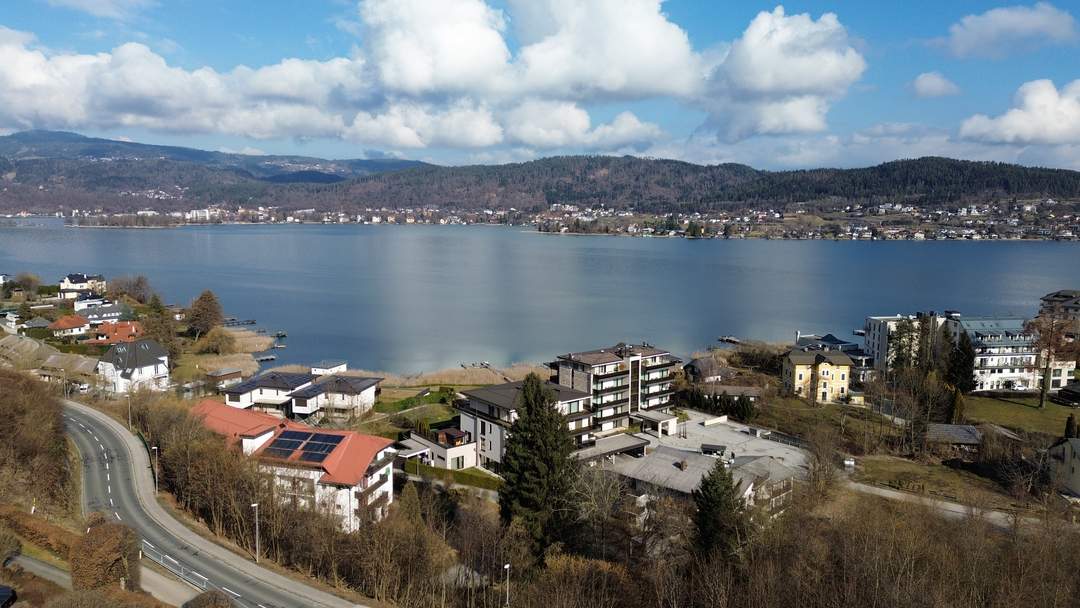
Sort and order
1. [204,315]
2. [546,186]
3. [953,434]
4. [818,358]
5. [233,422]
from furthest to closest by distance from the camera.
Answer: [546,186]
[204,315]
[818,358]
[953,434]
[233,422]

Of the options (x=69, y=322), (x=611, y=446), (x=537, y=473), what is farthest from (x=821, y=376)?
(x=69, y=322)

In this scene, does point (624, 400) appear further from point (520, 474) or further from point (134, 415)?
point (134, 415)

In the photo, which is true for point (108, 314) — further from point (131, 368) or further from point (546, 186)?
point (546, 186)

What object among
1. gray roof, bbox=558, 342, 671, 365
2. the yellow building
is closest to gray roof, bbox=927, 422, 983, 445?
the yellow building

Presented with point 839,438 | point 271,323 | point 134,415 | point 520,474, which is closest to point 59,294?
point 271,323

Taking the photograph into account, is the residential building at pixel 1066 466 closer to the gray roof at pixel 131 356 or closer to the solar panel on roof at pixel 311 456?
the solar panel on roof at pixel 311 456

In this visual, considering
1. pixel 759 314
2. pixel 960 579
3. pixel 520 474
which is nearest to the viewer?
pixel 960 579
